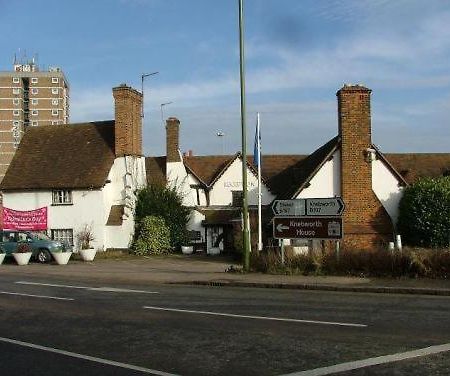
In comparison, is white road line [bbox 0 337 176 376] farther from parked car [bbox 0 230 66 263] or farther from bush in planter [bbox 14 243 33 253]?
parked car [bbox 0 230 66 263]

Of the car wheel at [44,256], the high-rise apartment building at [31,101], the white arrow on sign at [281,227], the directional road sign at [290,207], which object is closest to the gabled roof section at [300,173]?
the directional road sign at [290,207]

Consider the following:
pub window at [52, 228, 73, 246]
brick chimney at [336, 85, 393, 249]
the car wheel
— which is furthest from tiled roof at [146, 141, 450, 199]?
the car wheel

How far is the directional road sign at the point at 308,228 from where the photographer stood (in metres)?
19.2

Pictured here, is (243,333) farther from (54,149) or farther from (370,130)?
(54,149)

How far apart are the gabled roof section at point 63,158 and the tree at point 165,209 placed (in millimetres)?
2805

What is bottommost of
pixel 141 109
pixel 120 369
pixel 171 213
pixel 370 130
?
pixel 120 369

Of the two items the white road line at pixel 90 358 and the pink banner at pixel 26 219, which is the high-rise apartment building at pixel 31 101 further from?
the white road line at pixel 90 358

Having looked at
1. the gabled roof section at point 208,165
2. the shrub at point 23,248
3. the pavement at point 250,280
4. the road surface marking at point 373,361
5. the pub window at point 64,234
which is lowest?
the road surface marking at point 373,361

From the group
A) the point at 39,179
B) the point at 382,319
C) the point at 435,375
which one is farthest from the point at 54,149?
the point at 435,375

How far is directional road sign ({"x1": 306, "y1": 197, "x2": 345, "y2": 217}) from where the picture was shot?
19.2 meters

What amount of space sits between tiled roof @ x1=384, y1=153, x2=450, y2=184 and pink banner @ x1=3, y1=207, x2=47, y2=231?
2164cm

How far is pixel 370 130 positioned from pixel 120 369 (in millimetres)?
21641

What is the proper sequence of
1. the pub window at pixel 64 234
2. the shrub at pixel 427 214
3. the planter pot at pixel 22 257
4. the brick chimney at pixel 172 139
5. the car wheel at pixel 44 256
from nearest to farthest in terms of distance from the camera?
the shrub at pixel 427 214
the planter pot at pixel 22 257
the car wheel at pixel 44 256
the pub window at pixel 64 234
the brick chimney at pixel 172 139

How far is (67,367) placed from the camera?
7551mm
